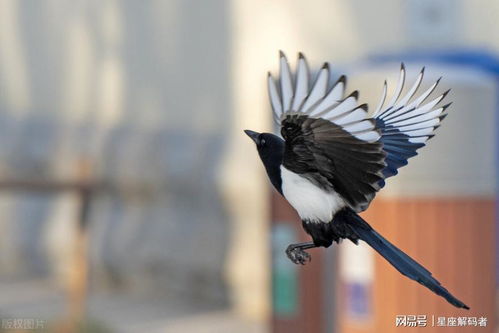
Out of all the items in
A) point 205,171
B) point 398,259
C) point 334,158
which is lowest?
point 398,259

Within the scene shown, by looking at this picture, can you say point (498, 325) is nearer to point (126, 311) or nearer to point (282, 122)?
point (282, 122)

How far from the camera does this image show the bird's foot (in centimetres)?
150

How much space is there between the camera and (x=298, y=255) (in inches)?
59.6

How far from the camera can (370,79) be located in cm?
320

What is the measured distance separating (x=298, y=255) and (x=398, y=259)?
15 centimetres

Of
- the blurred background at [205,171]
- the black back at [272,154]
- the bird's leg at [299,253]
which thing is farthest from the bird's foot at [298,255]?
the blurred background at [205,171]

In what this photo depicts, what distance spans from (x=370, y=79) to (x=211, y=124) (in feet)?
9.28

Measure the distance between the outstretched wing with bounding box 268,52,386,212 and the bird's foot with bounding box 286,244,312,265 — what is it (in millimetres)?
108

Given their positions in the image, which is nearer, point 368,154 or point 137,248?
point 368,154

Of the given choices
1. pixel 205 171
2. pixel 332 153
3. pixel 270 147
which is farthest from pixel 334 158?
pixel 205 171

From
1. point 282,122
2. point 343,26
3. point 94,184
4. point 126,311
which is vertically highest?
point 343,26

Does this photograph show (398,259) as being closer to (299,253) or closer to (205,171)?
(299,253)

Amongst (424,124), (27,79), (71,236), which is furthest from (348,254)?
(27,79)

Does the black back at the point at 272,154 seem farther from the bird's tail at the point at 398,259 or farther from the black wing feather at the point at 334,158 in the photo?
the bird's tail at the point at 398,259
